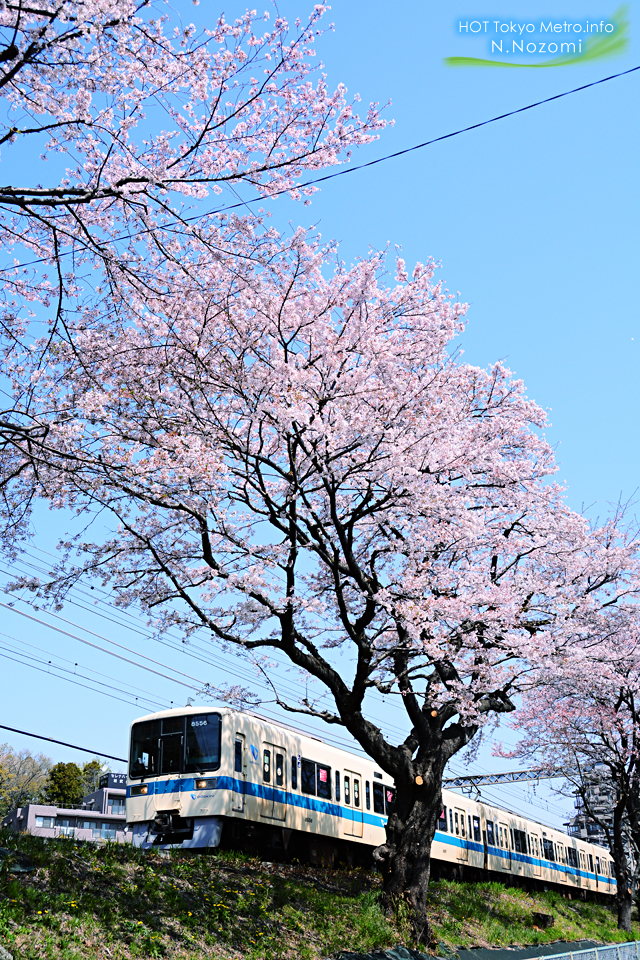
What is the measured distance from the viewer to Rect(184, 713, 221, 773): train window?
41.3 feet

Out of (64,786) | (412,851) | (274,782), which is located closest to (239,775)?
(274,782)

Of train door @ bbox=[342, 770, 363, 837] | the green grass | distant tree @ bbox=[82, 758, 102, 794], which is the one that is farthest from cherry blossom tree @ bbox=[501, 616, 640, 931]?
distant tree @ bbox=[82, 758, 102, 794]

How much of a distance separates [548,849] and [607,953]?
23.0 meters

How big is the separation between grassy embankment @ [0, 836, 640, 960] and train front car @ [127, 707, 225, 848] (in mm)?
866

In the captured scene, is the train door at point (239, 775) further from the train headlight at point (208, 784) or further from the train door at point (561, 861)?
the train door at point (561, 861)

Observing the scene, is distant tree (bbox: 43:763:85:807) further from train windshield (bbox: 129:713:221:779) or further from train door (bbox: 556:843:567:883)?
train windshield (bbox: 129:713:221:779)

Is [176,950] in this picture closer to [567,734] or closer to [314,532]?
[314,532]

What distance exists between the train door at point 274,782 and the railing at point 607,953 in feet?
17.8

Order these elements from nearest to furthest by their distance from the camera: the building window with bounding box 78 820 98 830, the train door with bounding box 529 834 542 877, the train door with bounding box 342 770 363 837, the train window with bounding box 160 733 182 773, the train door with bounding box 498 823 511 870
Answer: the train window with bounding box 160 733 182 773 < the train door with bounding box 342 770 363 837 < the train door with bounding box 498 823 511 870 < the train door with bounding box 529 834 542 877 < the building window with bounding box 78 820 98 830

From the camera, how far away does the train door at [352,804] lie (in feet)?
53.4

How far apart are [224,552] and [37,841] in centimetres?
399

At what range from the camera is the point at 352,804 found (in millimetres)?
16594

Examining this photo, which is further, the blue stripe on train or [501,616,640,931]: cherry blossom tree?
[501,616,640,931]: cherry blossom tree

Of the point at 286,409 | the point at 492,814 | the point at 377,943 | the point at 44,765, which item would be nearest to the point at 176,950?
the point at 377,943
